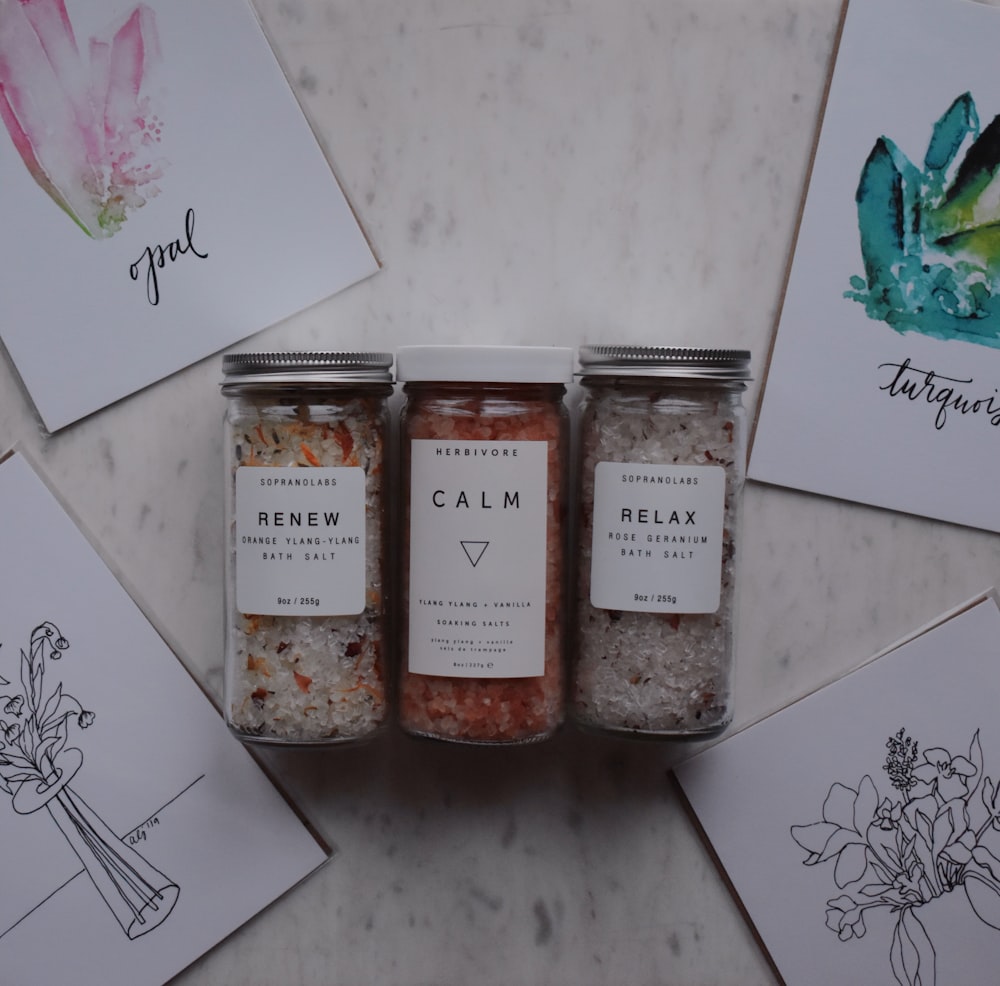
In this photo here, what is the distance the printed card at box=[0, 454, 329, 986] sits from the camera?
2.73 feet

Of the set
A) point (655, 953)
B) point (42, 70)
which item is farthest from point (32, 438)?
point (655, 953)

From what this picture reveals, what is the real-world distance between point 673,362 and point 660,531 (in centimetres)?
14

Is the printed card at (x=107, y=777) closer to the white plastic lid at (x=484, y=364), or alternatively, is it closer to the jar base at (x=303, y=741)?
the jar base at (x=303, y=741)

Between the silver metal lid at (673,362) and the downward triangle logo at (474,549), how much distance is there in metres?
0.17

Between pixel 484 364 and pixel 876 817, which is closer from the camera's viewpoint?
pixel 484 364

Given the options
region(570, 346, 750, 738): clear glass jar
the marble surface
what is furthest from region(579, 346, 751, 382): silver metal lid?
the marble surface

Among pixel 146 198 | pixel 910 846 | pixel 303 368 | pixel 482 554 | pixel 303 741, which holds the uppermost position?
pixel 146 198

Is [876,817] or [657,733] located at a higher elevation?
[657,733]

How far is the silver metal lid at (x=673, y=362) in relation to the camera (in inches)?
A: 27.7

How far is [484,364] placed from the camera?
2.26 feet

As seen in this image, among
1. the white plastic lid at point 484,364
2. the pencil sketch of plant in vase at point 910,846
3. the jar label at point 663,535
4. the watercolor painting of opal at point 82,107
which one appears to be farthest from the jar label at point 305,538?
the pencil sketch of plant in vase at point 910,846

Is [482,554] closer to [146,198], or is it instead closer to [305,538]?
[305,538]

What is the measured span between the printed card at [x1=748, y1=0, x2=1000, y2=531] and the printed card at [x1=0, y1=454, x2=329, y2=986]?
606mm

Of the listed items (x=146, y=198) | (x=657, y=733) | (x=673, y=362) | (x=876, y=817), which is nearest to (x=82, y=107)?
(x=146, y=198)
